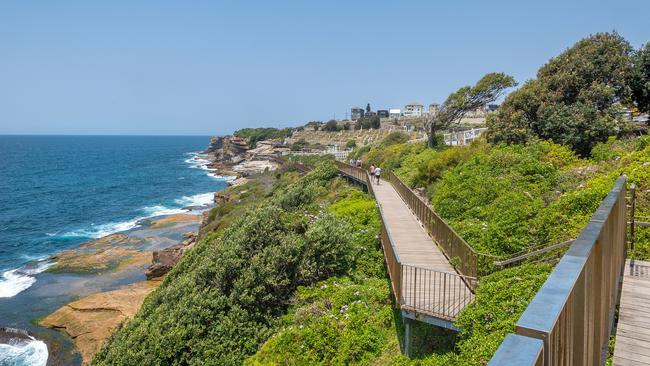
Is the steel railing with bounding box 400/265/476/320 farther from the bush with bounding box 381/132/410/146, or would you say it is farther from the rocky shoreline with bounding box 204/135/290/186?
the rocky shoreline with bounding box 204/135/290/186

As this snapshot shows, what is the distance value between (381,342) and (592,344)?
789 centimetres

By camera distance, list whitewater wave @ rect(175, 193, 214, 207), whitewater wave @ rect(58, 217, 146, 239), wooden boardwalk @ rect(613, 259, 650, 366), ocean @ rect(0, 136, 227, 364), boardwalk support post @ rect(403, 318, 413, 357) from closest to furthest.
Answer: wooden boardwalk @ rect(613, 259, 650, 366) → boardwalk support post @ rect(403, 318, 413, 357) → ocean @ rect(0, 136, 227, 364) → whitewater wave @ rect(58, 217, 146, 239) → whitewater wave @ rect(175, 193, 214, 207)

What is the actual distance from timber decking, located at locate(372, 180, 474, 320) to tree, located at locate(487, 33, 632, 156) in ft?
26.4

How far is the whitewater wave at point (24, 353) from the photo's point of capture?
60.0ft

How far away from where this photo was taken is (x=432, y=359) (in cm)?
A: 845

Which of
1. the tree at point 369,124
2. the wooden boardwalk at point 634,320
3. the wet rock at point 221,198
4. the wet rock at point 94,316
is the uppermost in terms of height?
the tree at point 369,124

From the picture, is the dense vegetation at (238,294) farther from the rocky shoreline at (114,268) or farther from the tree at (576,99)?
the tree at (576,99)

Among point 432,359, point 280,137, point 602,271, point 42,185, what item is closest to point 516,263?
point 432,359

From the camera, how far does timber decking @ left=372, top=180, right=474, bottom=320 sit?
28.9 ft

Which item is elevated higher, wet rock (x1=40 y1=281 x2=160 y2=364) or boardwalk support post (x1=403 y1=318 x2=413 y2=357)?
boardwalk support post (x1=403 y1=318 x2=413 y2=357)

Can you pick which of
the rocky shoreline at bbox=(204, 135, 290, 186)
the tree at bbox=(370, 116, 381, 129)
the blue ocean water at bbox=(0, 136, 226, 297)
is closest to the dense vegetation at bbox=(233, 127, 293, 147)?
the rocky shoreline at bbox=(204, 135, 290, 186)

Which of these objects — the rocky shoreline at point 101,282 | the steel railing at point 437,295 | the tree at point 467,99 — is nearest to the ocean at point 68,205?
the rocky shoreline at point 101,282

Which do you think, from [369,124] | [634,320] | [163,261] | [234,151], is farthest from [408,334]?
[234,151]

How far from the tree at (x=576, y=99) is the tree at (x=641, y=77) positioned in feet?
0.98
